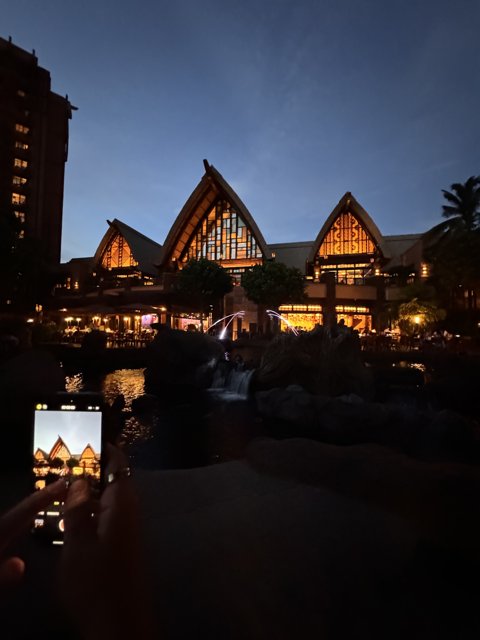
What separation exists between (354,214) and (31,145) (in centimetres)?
4653

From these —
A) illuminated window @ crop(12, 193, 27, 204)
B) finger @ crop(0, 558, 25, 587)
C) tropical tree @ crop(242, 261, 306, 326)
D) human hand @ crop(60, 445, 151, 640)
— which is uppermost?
illuminated window @ crop(12, 193, 27, 204)

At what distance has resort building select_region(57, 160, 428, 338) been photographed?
1503 inches

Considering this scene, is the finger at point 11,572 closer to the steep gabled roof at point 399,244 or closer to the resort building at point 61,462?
the resort building at point 61,462

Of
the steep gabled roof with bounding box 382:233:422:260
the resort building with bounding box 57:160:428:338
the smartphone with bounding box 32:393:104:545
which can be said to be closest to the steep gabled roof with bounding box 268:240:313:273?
the resort building with bounding box 57:160:428:338

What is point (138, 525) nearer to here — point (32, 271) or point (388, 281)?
point (32, 271)

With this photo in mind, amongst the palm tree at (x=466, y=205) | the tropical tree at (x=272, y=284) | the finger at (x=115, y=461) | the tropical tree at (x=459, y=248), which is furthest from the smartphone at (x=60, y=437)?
the palm tree at (x=466, y=205)

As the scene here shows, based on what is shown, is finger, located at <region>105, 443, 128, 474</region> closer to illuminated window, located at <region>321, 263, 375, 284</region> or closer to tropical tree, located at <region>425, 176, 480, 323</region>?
tropical tree, located at <region>425, 176, 480, 323</region>

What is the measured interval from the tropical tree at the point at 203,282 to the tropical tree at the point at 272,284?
1.91m

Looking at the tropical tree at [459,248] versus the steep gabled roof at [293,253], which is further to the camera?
the steep gabled roof at [293,253]

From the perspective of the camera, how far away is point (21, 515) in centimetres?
89

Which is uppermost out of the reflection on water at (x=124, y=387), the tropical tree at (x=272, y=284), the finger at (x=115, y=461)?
the tropical tree at (x=272, y=284)

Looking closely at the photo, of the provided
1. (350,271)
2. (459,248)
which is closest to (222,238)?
(350,271)

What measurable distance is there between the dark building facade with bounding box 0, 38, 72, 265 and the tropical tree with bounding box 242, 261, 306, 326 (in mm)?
34845

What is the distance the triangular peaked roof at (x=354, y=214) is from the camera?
4678 centimetres
